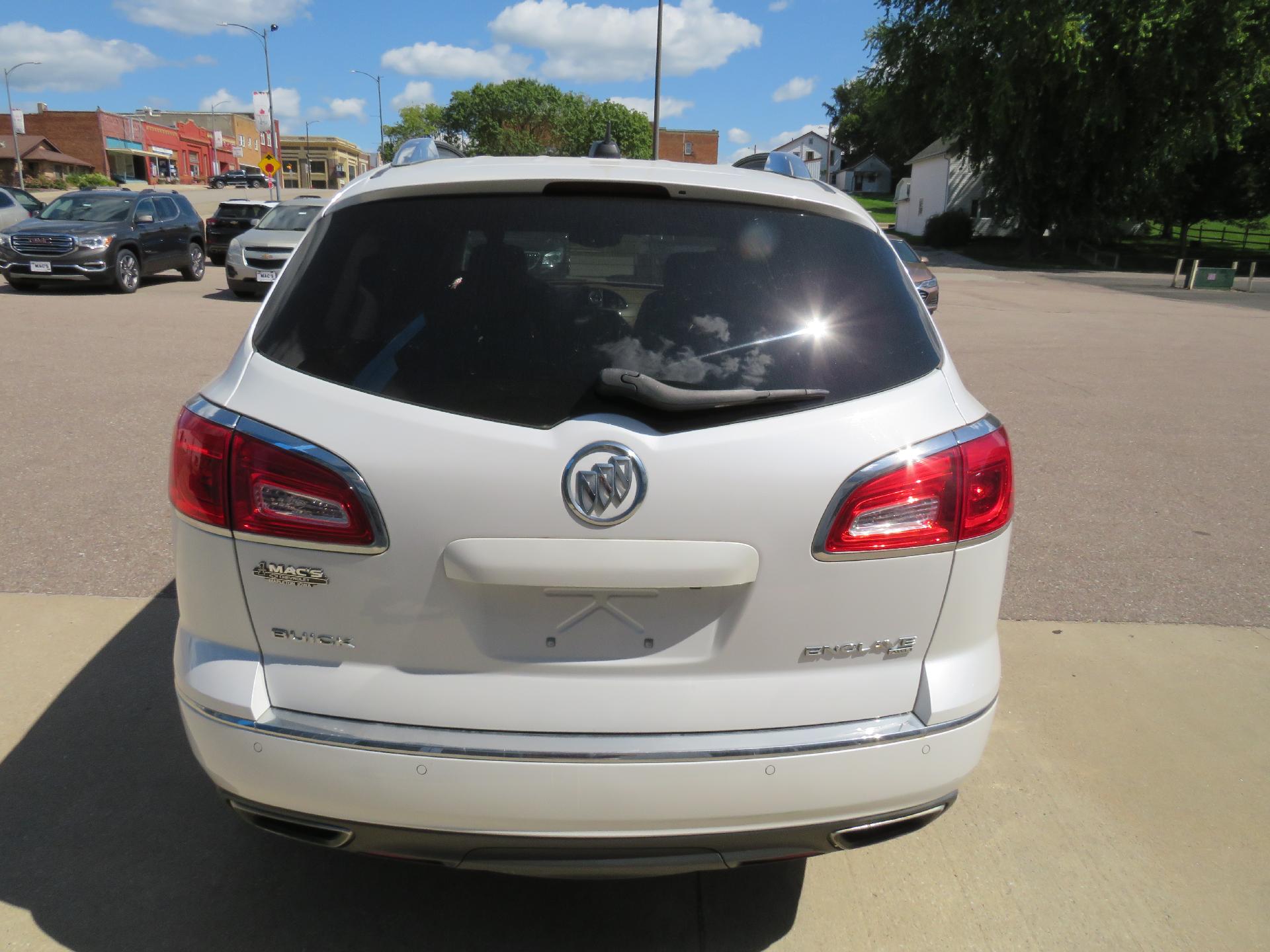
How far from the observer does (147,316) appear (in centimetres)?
1474

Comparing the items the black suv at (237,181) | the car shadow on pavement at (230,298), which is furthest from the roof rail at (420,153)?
the black suv at (237,181)

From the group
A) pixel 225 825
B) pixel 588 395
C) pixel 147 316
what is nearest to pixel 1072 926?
pixel 588 395

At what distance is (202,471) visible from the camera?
2.14 meters

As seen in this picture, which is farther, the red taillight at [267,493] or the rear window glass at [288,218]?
the rear window glass at [288,218]

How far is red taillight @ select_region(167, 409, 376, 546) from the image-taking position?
79.9 inches

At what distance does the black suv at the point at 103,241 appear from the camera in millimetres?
17109

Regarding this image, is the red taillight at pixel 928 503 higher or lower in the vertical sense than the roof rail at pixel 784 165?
lower

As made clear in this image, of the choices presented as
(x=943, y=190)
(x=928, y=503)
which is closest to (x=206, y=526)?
(x=928, y=503)

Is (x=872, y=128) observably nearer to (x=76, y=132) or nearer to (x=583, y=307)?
(x=583, y=307)

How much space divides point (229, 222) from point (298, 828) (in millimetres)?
24997

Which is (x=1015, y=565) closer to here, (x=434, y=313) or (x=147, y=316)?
(x=434, y=313)

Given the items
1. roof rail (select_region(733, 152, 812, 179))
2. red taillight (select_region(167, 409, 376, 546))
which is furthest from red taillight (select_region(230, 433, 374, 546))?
roof rail (select_region(733, 152, 812, 179))

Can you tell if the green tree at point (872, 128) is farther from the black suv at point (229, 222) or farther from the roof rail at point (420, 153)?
the roof rail at point (420, 153)

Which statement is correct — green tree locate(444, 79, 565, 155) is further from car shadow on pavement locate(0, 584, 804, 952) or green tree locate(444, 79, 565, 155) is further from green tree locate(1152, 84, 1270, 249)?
car shadow on pavement locate(0, 584, 804, 952)
